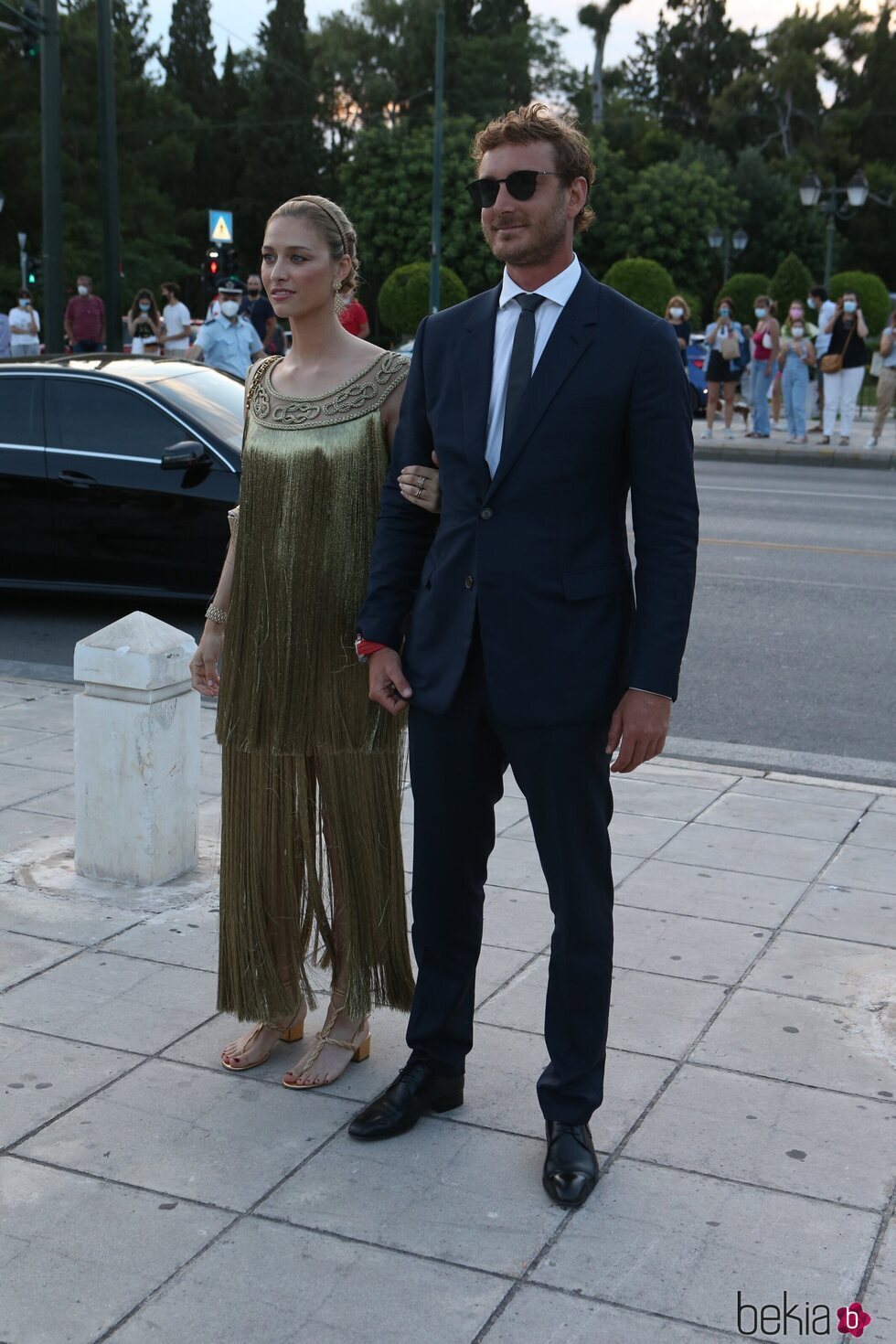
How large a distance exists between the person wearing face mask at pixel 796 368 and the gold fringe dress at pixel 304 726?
53.2 ft

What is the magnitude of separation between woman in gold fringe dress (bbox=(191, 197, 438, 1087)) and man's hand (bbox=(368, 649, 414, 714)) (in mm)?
218

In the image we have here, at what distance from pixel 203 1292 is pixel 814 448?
1760 centimetres

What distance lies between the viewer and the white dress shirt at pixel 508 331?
2971 millimetres

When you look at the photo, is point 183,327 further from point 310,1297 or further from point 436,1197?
point 310,1297

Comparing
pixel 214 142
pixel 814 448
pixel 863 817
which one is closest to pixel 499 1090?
pixel 863 817

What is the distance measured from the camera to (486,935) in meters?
4.36

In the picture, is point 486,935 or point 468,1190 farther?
point 486,935

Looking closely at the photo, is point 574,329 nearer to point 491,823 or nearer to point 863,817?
point 491,823

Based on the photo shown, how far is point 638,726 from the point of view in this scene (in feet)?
9.57

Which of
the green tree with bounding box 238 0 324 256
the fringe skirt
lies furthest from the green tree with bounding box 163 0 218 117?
the fringe skirt

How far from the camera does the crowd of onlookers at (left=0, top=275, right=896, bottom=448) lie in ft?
53.4

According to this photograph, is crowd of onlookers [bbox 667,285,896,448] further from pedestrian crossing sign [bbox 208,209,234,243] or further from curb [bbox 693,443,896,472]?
pedestrian crossing sign [bbox 208,209,234,243]

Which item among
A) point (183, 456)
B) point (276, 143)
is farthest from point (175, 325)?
point (276, 143)

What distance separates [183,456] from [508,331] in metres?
5.57
